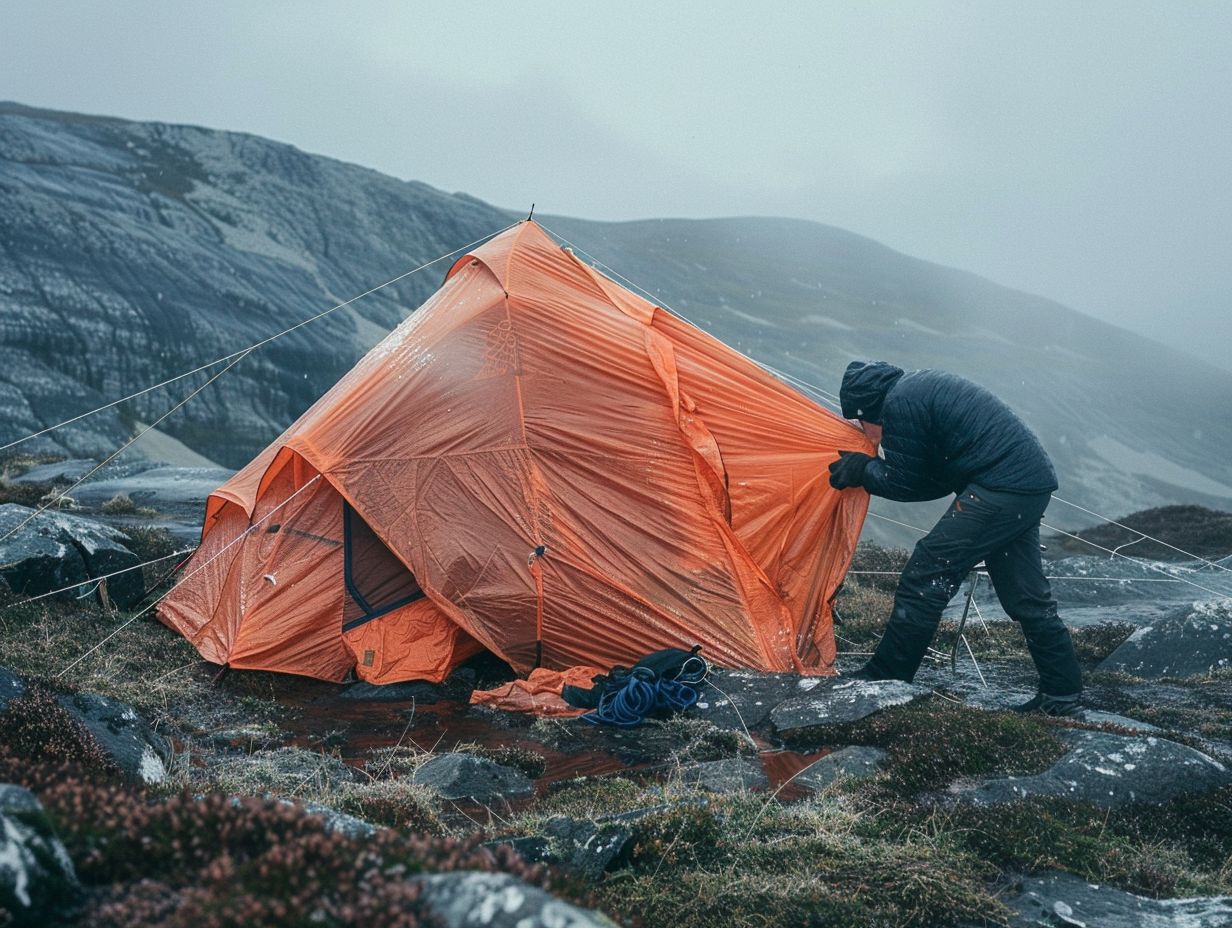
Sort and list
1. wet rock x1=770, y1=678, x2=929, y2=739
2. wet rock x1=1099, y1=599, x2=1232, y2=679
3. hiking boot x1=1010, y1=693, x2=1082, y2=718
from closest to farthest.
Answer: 1. wet rock x1=770, y1=678, x2=929, y2=739
2. hiking boot x1=1010, y1=693, x2=1082, y2=718
3. wet rock x1=1099, y1=599, x2=1232, y2=679

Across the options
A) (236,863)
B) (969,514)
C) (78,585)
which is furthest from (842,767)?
(78,585)

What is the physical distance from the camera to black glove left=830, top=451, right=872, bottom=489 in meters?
9.16

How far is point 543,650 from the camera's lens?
9523mm

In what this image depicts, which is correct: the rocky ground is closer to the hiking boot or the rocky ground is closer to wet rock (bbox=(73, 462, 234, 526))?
the hiking boot

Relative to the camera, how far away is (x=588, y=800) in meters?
6.13

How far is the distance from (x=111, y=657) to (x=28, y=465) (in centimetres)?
1640

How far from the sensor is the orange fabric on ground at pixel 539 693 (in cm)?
876

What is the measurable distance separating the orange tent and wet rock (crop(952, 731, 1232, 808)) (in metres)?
3.27

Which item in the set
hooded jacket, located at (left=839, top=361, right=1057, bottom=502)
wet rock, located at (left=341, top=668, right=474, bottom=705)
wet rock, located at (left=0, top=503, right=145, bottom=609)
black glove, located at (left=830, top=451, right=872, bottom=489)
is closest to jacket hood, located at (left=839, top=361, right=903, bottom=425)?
hooded jacket, located at (left=839, top=361, right=1057, bottom=502)

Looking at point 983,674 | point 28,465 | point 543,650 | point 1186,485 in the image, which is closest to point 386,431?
point 543,650

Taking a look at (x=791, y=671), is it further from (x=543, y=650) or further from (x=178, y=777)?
(x=178, y=777)

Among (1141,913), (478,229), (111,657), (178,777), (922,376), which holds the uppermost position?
(478,229)

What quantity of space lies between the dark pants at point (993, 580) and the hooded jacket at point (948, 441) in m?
0.18

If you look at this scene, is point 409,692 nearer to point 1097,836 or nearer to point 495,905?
point 1097,836
